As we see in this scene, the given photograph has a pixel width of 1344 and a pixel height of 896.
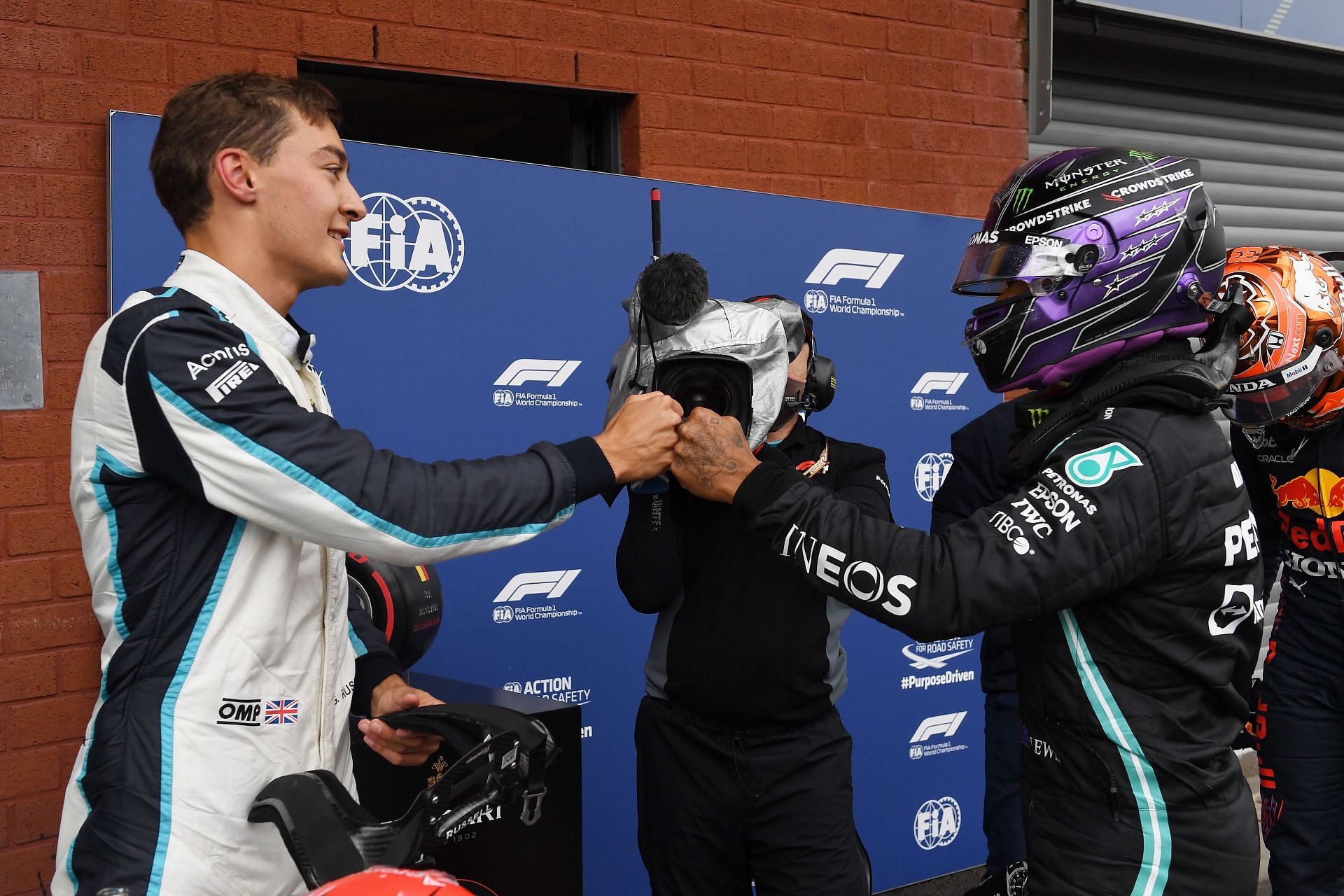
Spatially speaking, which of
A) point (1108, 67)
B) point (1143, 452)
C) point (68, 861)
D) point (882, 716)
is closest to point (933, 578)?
point (1143, 452)

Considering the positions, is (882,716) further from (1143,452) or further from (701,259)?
(1143,452)

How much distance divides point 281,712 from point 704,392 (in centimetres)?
100

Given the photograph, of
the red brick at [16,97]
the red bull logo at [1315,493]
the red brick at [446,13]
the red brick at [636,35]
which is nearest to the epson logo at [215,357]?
the red brick at [16,97]

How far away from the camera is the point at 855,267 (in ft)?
13.2

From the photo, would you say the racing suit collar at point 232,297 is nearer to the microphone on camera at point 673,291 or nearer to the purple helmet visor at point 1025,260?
the microphone on camera at point 673,291

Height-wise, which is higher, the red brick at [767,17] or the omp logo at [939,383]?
the red brick at [767,17]

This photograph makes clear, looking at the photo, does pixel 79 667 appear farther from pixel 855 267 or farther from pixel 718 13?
pixel 718 13

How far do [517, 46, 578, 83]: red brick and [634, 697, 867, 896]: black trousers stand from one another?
2.30 meters

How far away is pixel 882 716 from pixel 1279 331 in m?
1.87

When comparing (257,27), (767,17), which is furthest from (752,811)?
(767,17)

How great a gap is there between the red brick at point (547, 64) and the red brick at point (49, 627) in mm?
1995

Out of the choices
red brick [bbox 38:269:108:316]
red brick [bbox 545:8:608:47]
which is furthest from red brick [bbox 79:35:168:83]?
red brick [bbox 545:8:608:47]

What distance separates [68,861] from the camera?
4.89 feet

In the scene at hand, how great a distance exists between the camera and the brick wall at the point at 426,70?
2895 mm
